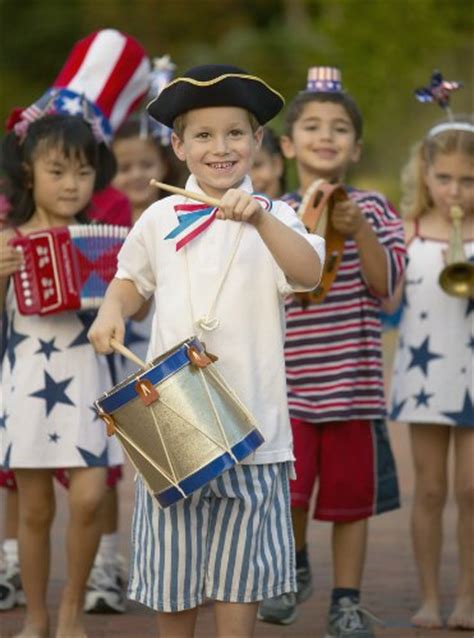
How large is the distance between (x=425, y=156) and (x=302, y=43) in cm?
2049

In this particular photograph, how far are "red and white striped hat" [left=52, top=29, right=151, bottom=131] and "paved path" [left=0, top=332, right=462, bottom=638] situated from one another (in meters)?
2.07

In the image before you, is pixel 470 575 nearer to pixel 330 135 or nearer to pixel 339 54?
pixel 330 135

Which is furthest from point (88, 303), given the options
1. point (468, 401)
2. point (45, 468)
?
point (468, 401)

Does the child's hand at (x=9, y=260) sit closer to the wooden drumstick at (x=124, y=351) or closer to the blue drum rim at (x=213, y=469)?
the wooden drumstick at (x=124, y=351)

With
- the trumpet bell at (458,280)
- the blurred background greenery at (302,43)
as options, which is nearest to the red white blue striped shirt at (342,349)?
the trumpet bell at (458,280)

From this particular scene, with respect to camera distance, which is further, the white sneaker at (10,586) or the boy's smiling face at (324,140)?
the white sneaker at (10,586)

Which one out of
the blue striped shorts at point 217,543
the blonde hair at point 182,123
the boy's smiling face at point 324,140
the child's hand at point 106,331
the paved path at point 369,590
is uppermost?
the boy's smiling face at point 324,140

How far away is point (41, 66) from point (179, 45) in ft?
9.54

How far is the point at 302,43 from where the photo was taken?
87.1 feet

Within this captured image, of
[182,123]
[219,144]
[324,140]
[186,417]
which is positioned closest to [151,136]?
[324,140]

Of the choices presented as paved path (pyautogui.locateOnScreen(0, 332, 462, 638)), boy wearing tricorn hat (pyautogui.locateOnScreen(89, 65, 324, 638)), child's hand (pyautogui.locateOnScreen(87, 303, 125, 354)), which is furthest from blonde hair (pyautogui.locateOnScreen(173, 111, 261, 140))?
paved path (pyautogui.locateOnScreen(0, 332, 462, 638))

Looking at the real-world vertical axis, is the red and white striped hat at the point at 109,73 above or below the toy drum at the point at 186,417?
above

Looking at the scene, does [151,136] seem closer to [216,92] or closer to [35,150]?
[35,150]

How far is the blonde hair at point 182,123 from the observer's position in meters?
4.60
